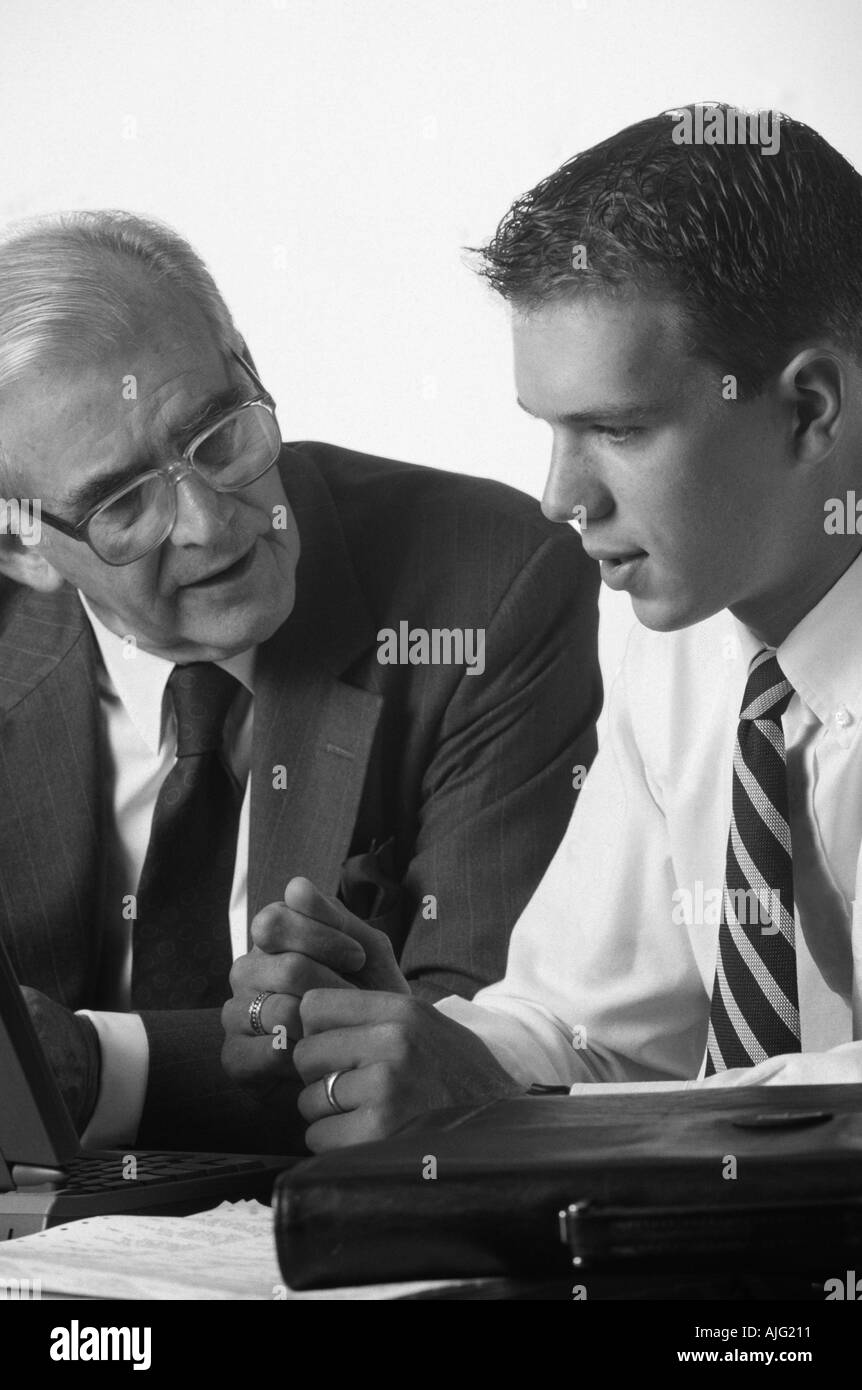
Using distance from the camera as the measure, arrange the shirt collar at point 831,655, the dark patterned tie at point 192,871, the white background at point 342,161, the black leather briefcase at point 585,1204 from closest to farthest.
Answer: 1. the black leather briefcase at point 585,1204
2. the shirt collar at point 831,655
3. the dark patterned tie at point 192,871
4. the white background at point 342,161

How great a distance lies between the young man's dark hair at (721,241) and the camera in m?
1.16

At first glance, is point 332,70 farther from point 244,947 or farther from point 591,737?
point 244,947

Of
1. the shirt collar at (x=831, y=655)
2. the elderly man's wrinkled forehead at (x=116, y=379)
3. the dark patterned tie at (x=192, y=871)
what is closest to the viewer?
the shirt collar at (x=831, y=655)

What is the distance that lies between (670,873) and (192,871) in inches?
24.5

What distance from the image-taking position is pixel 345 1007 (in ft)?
3.69

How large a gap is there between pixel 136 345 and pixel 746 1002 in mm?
933

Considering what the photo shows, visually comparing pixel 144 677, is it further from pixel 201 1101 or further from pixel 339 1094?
pixel 339 1094

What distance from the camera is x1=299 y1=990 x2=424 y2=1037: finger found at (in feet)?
3.67

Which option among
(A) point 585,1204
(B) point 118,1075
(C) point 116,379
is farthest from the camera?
(C) point 116,379

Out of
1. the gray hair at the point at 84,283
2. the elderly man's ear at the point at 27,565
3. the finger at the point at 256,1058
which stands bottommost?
the finger at the point at 256,1058

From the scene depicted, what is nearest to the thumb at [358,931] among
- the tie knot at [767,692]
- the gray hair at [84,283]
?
the tie knot at [767,692]

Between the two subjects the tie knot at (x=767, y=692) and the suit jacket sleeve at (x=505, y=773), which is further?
the suit jacket sleeve at (x=505, y=773)

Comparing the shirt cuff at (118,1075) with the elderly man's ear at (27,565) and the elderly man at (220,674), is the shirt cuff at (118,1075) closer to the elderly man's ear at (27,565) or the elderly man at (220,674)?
the elderly man at (220,674)

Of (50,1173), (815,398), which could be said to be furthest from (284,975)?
(815,398)
